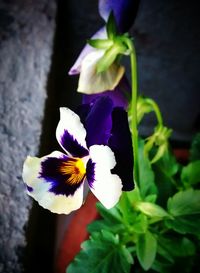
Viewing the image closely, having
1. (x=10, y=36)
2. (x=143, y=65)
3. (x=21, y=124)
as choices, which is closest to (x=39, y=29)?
(x=10, y=36)

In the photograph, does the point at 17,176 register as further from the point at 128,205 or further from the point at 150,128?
the point at 150,128

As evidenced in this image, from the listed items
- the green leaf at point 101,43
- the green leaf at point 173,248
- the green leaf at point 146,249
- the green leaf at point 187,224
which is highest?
the green leaf at point 101,43

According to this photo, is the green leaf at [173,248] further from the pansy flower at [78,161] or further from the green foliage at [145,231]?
the pansy flower at [78,161]

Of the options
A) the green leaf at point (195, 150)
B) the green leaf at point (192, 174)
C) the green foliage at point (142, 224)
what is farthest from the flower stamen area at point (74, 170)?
the green leaf at point (195, 150)

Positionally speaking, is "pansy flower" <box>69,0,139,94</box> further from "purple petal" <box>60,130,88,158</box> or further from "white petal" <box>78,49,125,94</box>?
"purple petal" <box>60,130,88,158</box>

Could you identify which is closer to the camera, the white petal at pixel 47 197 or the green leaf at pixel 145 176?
the white petal at pixel 47 197

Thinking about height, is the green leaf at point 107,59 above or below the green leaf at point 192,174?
above
